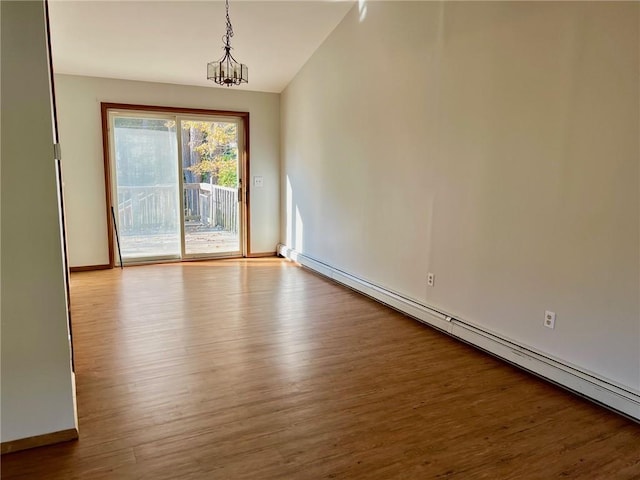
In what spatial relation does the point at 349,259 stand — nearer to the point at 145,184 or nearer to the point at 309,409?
the point at 309,409

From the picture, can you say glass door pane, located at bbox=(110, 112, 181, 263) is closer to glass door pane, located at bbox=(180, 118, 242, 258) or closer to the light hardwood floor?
glass door pane, located at bbox=(180, 118, 242, 258)

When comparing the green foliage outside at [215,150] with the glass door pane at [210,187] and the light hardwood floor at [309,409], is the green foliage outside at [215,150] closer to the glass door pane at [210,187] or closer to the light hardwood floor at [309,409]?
the glass door pane at [210,187]

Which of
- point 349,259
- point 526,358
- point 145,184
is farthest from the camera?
point 145,184

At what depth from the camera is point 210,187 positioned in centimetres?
623

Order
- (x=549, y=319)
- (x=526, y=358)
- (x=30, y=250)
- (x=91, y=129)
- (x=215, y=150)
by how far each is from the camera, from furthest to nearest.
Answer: (x=215, y=150)
(x=91, y=129)
(x=526, y=358)
(x=549, y=319)
(x=30, y=250)

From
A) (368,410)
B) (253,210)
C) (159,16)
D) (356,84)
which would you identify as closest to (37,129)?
(368,410)

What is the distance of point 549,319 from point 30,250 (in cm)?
285

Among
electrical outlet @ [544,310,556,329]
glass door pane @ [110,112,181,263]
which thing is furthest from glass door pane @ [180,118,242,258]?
electrical outlet @ [544,310,556,329]

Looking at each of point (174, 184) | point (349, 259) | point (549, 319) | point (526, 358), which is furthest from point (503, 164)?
point (174, 184)

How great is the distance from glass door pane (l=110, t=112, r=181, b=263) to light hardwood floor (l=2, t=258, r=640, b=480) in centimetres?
235

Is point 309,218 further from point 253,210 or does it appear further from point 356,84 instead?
point 356,84

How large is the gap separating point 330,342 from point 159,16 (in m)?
Result: 3.57

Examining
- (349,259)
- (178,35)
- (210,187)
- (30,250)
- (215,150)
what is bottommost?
(349,259)

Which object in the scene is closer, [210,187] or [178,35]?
[178,35]
